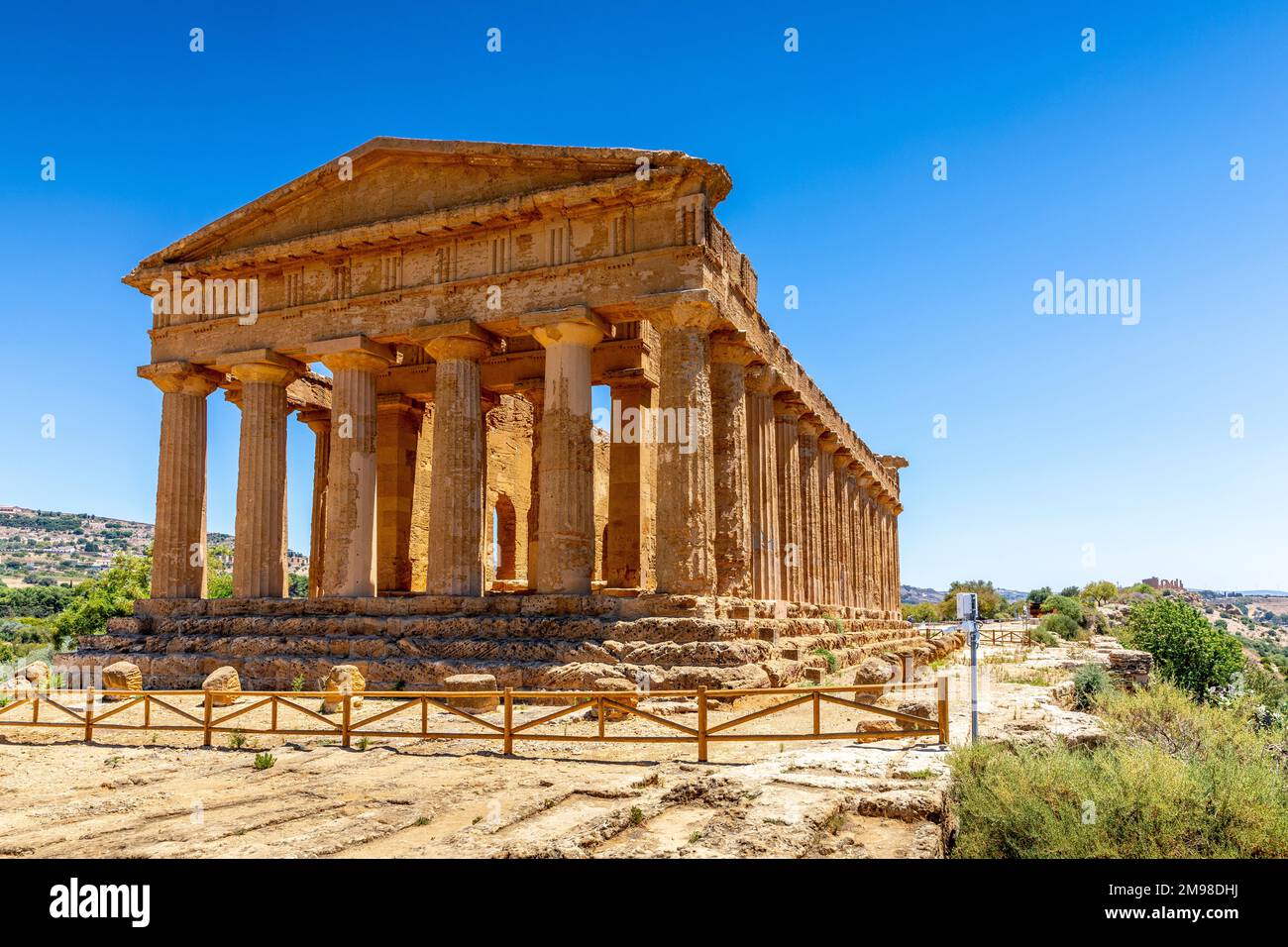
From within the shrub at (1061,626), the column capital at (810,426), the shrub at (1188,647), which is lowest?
the shrub at (1061,626)

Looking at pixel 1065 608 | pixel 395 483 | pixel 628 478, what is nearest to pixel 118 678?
pixel 395 483

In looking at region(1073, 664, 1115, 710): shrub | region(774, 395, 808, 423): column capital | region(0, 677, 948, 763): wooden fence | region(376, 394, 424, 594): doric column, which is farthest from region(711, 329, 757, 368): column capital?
region(376, 394, 424, 594): doric column

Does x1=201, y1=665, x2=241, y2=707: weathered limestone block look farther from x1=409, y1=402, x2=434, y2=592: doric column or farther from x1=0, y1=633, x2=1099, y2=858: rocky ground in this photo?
x1=409, y1=402, x2=434, y2=592: doric column

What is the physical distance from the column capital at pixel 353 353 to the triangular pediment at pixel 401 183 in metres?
2.52

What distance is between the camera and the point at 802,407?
84.3 ft

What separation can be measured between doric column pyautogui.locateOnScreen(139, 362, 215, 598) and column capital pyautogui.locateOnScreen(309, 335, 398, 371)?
3.92 metres

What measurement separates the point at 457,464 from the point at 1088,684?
12878mm

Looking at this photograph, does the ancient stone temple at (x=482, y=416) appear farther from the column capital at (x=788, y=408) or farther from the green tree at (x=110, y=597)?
the green tree at (x=110, y=597)

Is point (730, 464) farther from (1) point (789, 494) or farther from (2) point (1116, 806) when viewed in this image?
(2) point (1116, 806)

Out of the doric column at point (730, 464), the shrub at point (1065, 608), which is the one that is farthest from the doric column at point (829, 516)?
the shrub at point (1065, 608)

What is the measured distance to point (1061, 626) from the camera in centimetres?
5059

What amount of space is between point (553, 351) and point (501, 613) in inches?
202

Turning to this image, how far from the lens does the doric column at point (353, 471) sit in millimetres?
19719

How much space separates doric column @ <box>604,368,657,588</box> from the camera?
22141 mm
